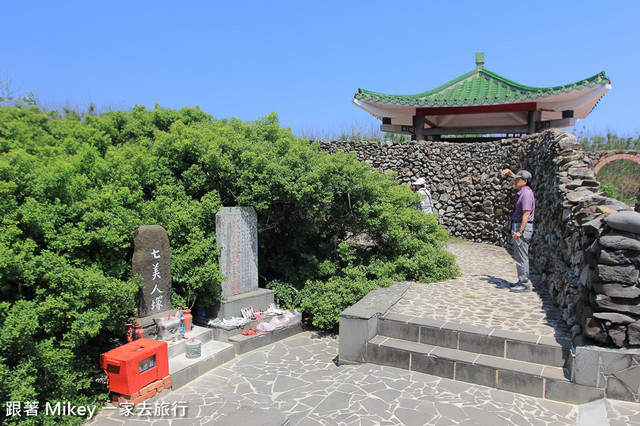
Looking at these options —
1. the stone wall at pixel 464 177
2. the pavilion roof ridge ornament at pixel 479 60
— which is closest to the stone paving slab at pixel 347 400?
the stone wall at pixel 464 177

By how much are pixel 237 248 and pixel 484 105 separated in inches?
353

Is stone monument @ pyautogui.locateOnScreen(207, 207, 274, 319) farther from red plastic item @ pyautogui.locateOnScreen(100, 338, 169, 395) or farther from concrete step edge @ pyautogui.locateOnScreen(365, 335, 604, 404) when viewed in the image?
concrete step edge @ pyautogui.locateOnScreen(365, 335, 604, 404)

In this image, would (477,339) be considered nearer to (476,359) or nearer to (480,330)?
(480,330)

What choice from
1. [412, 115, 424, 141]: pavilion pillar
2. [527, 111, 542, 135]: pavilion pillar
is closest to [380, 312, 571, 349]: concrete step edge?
[412, 115, 424, 141]: pavilion pillar

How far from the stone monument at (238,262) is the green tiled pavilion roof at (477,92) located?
23.9 feet

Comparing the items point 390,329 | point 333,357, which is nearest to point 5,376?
point 333,357

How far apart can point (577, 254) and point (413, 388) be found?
8.54 ft

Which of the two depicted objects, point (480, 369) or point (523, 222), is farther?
point (523, 222)

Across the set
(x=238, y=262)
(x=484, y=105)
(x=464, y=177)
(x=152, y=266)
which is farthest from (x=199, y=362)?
(x=484, y=105)

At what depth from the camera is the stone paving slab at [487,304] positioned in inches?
215

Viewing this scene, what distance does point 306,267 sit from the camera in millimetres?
8188

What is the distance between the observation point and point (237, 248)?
7.13m

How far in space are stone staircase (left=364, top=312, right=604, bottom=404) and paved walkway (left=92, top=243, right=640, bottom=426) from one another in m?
0.12

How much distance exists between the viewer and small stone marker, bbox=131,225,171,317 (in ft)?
18.7
